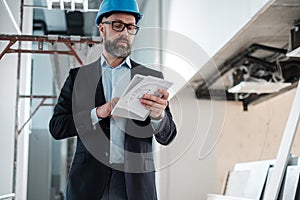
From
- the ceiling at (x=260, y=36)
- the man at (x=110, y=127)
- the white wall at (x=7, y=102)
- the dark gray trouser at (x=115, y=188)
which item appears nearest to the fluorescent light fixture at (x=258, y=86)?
the ceiling at (x=260, y=36)

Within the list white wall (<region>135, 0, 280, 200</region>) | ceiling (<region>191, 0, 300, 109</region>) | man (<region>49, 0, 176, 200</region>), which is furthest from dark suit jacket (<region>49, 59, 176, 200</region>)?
white wall (<region>135, 0, 280, 200</region>)

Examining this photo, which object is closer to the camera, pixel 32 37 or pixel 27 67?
pixel 32 37

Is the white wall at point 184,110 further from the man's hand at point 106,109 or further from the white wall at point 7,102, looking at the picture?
the man's hand at point 106,109

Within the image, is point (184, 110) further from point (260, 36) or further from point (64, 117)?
point (64, 117)

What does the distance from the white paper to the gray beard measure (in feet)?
0.44

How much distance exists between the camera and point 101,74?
4.64ft

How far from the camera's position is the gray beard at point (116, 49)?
1380 millimetres

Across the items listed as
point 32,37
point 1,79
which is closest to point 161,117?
point 32,37

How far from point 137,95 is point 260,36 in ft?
5.04

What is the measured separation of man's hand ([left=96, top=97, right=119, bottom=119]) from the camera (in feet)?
4.23

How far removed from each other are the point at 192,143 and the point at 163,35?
3.10ft

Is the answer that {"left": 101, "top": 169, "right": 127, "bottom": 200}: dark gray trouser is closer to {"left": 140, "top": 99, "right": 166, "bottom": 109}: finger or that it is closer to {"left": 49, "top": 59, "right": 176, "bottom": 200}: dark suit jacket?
{"left": 49, "top": 59, "right": 176, "bottom": 200}: dark suit jacket

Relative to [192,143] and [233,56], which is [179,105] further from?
[233,56]

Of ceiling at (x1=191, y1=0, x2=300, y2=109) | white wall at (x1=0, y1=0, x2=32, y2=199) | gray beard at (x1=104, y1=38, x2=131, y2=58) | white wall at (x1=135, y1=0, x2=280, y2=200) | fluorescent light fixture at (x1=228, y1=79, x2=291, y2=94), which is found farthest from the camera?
white wall at (x1=135, y1=0, x2=280, y2=200)
